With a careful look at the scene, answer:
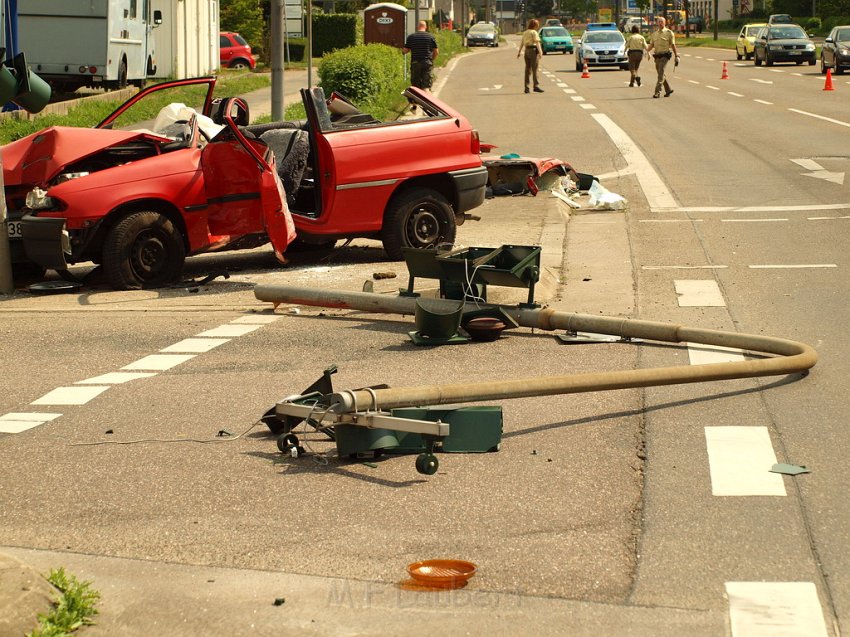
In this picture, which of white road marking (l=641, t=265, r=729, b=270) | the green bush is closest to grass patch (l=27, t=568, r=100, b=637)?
white road marking (l=641, t=265, r=729, b=270)

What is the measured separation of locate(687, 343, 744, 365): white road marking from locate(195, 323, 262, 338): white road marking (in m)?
3.07

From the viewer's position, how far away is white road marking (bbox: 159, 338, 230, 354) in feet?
29.1

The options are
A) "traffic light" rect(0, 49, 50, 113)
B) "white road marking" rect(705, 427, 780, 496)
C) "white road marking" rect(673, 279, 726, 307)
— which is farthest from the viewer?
"traffic light" rect(0, 49, 50, 113)

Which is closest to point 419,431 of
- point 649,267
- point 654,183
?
point 649,267

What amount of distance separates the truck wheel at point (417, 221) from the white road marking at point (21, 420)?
206 inches

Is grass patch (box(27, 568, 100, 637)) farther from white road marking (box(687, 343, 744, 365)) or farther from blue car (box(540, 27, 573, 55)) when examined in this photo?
blue car (box(540, 27, 573, 55))

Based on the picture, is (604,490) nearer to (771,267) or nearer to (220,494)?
(220,494)

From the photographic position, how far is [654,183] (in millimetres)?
18031

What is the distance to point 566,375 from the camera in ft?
23.2

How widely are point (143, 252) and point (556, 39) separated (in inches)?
2603

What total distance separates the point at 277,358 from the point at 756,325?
3.17m

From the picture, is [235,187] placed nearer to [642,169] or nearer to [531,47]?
[642,169]

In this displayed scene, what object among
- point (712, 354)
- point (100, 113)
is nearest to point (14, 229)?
point (712, 354)

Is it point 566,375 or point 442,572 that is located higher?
point 566,375
